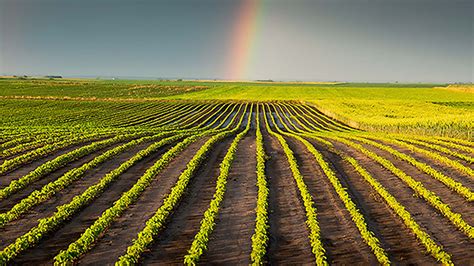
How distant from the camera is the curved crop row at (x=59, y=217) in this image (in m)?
9.48

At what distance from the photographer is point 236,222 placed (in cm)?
1195

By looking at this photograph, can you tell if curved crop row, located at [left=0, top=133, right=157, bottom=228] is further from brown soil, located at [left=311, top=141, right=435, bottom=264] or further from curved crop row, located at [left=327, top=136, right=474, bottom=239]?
curved crop row, located at [left=327, top=136, right=474, bottom=239]

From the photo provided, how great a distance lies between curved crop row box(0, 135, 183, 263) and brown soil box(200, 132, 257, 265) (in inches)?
197

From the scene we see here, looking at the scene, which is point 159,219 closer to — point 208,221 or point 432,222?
point 208,221

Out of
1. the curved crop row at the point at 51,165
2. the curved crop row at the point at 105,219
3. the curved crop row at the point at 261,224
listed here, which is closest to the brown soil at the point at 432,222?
the curved crop row at the point at 261,224

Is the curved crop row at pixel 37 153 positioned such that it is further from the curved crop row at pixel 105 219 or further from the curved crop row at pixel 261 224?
the curved crop row at pixel 261 224

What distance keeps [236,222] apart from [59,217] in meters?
5.89

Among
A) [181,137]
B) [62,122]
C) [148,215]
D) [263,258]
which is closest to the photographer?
[263,258]

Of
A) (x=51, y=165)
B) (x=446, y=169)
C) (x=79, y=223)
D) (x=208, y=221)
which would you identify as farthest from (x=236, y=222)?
(x=446, y=169)

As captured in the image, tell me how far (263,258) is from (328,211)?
4.24 meters

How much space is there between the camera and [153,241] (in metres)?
10.4

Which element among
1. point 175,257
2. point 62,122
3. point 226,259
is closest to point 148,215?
point 175,257

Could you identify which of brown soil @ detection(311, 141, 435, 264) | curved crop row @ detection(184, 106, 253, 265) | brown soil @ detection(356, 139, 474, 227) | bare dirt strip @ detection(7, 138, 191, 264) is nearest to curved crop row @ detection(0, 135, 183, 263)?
bare dirt strip @ detection(7, 138, 191, 264)

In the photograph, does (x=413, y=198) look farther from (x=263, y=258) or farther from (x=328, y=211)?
(x=263, y=258)
